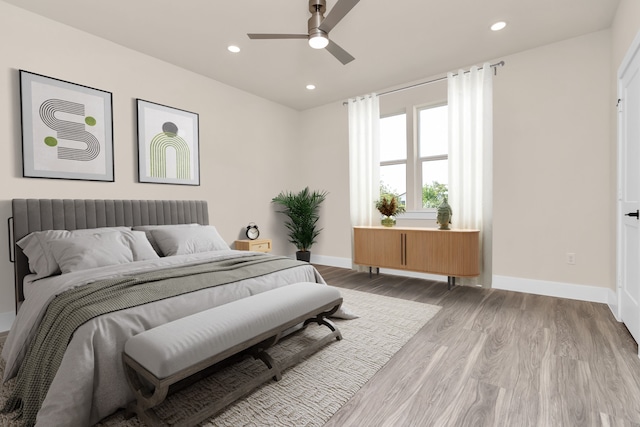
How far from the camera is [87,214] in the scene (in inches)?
118

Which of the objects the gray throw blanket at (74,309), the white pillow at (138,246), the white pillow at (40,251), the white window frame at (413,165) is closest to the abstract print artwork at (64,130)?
the white pillow at (40,251)

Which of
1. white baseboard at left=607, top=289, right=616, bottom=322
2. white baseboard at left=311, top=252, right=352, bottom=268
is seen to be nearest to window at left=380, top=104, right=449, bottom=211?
white baseboard at left=311, top=252, right=352, bottom=268

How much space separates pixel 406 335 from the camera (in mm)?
2432

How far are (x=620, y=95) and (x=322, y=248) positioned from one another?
4.16 m

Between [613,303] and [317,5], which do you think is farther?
[613,303]

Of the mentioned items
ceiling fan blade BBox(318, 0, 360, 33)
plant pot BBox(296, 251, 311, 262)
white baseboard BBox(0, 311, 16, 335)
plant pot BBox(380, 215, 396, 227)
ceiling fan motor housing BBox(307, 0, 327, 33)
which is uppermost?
ceiling fan motor housing BBox(307, 0, 327, 33)

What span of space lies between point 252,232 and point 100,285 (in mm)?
2914

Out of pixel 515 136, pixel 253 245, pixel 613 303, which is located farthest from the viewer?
pixel 253 245

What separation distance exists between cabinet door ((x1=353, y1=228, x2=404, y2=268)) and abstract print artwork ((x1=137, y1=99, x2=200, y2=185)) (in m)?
2.45

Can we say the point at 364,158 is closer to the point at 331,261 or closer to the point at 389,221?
the point at 389,221

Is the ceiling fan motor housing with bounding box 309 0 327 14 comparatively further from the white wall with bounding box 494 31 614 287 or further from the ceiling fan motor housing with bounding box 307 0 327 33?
the white wall with bounding box 494 31 614 287

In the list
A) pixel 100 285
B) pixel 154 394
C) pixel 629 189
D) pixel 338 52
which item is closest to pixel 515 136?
pixel 629 189

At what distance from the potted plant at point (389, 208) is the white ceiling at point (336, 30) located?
5.63ft

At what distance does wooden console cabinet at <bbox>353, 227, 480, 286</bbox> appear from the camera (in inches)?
140
